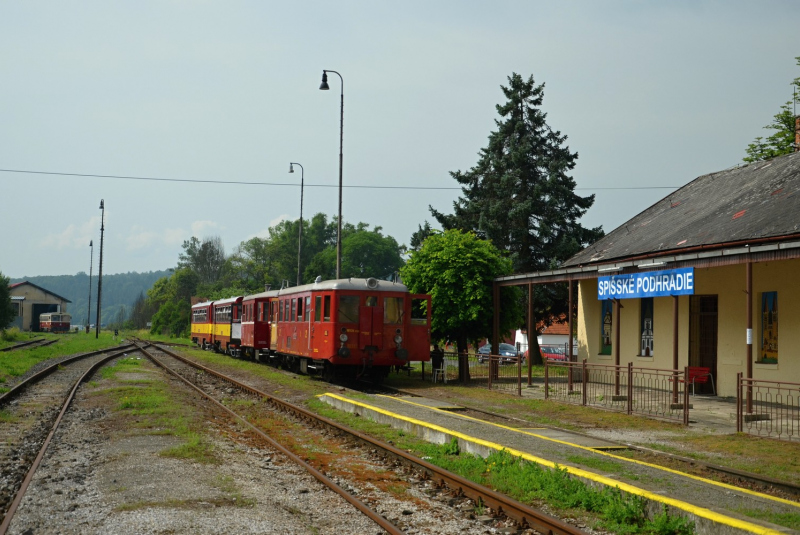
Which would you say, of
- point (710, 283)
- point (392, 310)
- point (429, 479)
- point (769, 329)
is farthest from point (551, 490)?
point (392, 310)

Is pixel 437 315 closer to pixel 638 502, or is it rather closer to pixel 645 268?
pixel 645 268

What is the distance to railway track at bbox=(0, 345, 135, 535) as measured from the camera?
342 inches

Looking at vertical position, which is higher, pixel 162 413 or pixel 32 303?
pixel 32 303

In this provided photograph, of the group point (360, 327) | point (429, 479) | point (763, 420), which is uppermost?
point (360, 327)

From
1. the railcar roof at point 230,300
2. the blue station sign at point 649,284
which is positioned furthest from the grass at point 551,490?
the railcar roof at point 230,300

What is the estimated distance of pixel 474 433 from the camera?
1166 centimetres

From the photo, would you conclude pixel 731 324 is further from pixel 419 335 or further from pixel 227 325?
pixel 227 325

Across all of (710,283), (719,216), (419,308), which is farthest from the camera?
(419,308)

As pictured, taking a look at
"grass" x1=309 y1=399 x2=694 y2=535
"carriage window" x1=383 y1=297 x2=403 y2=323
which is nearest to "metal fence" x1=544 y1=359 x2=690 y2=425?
"carriage window" x1=383 y1=297 x2=403 y2=323

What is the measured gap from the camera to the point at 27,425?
13914mm

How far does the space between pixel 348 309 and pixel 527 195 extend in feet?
62.2

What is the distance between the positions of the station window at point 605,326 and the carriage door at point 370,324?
7.21 m

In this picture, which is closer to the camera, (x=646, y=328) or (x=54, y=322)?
(x=646, y=328)

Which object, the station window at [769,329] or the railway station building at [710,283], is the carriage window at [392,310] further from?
the station window at [769,329]
